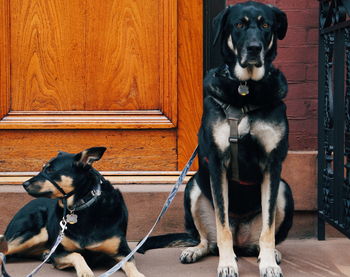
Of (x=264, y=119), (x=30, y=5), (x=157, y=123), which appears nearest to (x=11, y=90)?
(x=30, y=5)

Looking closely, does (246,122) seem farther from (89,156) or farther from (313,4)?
(313,4)

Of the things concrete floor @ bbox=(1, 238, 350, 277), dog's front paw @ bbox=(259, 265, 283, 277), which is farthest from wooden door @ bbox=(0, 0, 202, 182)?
dog's front paw @ bbox=(259, 265, 283, 277)

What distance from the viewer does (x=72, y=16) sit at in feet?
16.9

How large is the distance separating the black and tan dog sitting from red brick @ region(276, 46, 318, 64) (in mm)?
1644

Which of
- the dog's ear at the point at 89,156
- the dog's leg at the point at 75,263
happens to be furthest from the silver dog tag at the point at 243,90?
the dog's leg at the point at 75,263

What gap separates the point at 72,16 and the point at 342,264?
2.64 m

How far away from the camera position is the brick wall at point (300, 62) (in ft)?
16.4

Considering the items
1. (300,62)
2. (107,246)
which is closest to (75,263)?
(107,246)

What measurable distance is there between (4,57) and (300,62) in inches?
86.3

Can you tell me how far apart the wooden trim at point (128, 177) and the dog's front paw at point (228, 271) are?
124 centimetres

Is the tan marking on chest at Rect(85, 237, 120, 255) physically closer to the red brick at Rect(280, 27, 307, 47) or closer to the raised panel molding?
the raised panel molding

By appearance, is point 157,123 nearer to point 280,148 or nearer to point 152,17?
point 152,17

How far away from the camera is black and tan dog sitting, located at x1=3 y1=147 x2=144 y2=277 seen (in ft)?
13.1

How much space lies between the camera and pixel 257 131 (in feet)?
13.0
